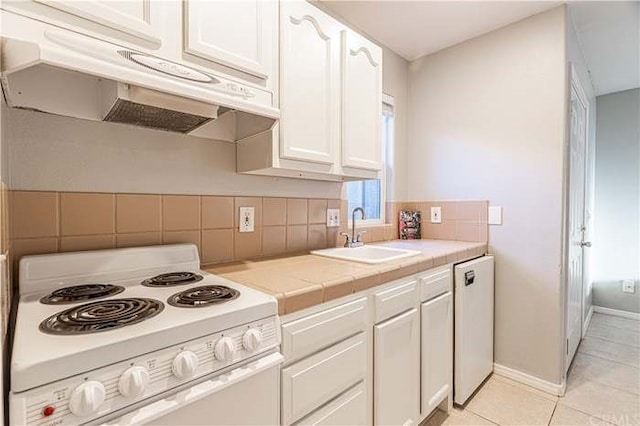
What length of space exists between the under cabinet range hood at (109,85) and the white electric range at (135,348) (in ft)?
1.65

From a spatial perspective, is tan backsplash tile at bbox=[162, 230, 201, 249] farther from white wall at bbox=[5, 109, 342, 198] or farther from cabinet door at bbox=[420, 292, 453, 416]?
cabinet door at bbox=[420, 292, 453, 416]

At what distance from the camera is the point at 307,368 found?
98 cm

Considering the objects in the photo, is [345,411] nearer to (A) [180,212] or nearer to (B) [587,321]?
(A) [180,212]

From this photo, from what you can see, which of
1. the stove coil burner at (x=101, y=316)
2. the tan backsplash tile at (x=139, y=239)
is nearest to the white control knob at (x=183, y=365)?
the stove coil burner at (x=101, y=316)

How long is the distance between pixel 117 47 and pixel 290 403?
116 centimetres

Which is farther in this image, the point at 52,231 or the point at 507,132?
the point at 507,132

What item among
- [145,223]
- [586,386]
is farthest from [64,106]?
[586,386]

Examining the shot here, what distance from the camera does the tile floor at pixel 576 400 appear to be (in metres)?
1.68

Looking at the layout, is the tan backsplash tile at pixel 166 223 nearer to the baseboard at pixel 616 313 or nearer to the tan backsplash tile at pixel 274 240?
the tan backsplash tile at pixel 274 240

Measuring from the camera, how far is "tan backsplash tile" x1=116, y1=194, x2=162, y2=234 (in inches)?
46.1

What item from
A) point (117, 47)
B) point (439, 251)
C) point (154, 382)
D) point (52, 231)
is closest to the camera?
point (154, 382)

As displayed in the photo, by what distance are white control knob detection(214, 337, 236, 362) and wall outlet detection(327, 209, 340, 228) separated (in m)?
1.26

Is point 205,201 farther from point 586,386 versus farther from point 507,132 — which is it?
point 586,386

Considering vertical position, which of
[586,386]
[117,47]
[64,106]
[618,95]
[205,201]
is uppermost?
[618,95]
